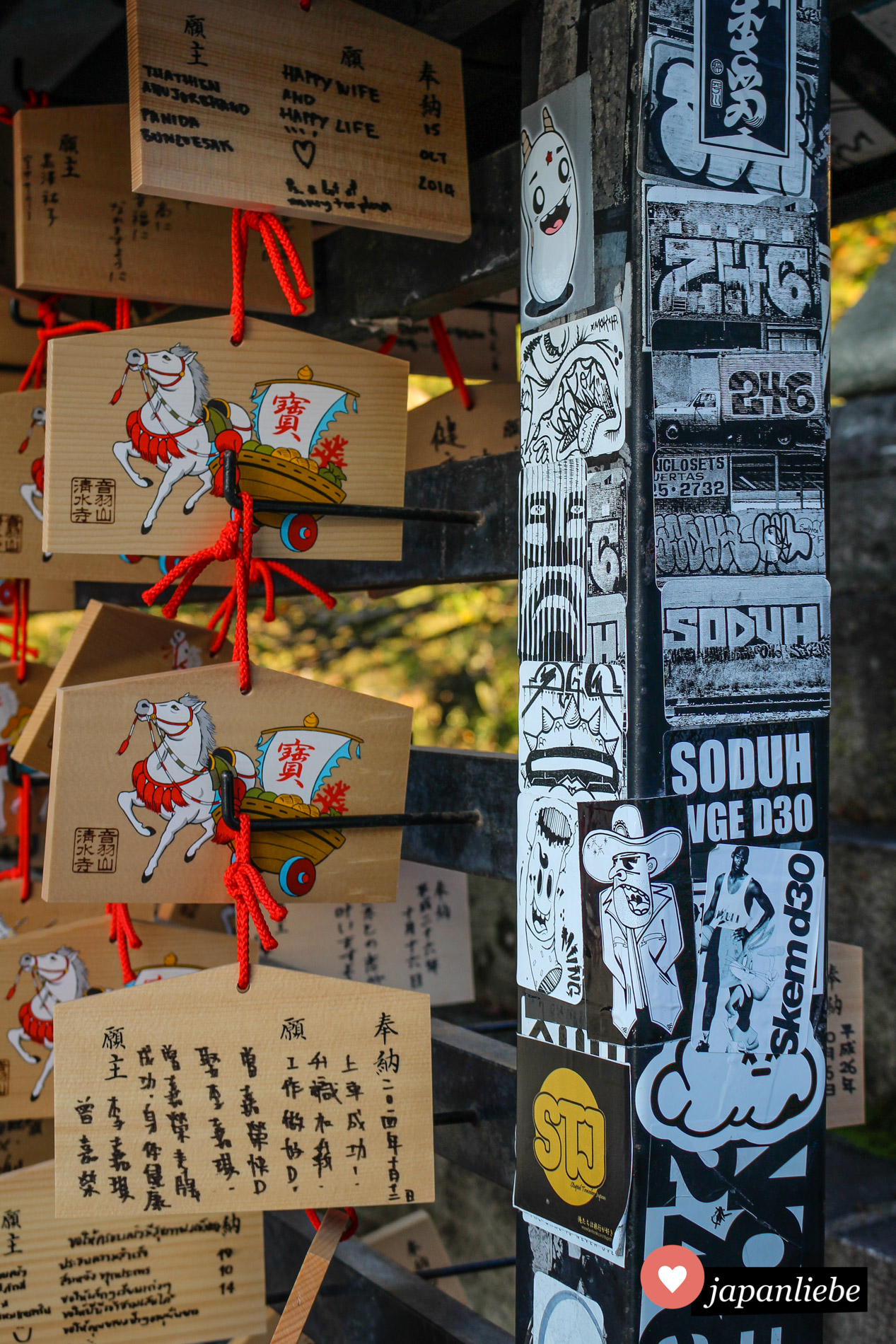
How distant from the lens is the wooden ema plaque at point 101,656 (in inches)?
44.8

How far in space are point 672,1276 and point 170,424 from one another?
801 millimetres

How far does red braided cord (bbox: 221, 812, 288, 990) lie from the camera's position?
3.11 feet

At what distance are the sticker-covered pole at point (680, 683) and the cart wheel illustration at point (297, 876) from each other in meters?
0.21

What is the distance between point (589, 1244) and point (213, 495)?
27.3 inches

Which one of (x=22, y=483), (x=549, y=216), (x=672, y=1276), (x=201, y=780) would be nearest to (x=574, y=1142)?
(x=672, y=1276)

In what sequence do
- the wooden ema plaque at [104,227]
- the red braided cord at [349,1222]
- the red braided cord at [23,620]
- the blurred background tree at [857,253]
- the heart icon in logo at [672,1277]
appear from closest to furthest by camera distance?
the heart icon in logo at [672,1277] < the red braided cord at [349,1222] < the wooden ema plaque at [104,227] < the red braided cord at [23,620] < the blurred background tree at [857,253]

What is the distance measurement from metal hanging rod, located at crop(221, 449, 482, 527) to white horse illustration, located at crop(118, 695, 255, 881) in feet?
0.59

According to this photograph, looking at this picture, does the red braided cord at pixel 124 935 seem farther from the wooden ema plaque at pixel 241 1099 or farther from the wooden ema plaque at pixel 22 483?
the wooden ema plaque at pixel 22 483

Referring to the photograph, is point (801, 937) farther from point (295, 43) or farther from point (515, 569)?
point (295, 43)

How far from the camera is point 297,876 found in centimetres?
102

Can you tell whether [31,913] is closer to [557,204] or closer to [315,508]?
[315,508]

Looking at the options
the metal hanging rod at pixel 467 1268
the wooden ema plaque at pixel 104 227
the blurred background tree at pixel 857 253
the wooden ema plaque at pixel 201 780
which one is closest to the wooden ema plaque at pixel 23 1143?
the metal hanging rod at pixel 467 1268

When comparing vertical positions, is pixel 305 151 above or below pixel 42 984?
above

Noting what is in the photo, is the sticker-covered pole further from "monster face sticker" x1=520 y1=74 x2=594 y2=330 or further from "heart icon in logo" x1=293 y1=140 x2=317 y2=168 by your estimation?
"heart icon in logo" x1=293 y1=140 x2=317 y2=168
